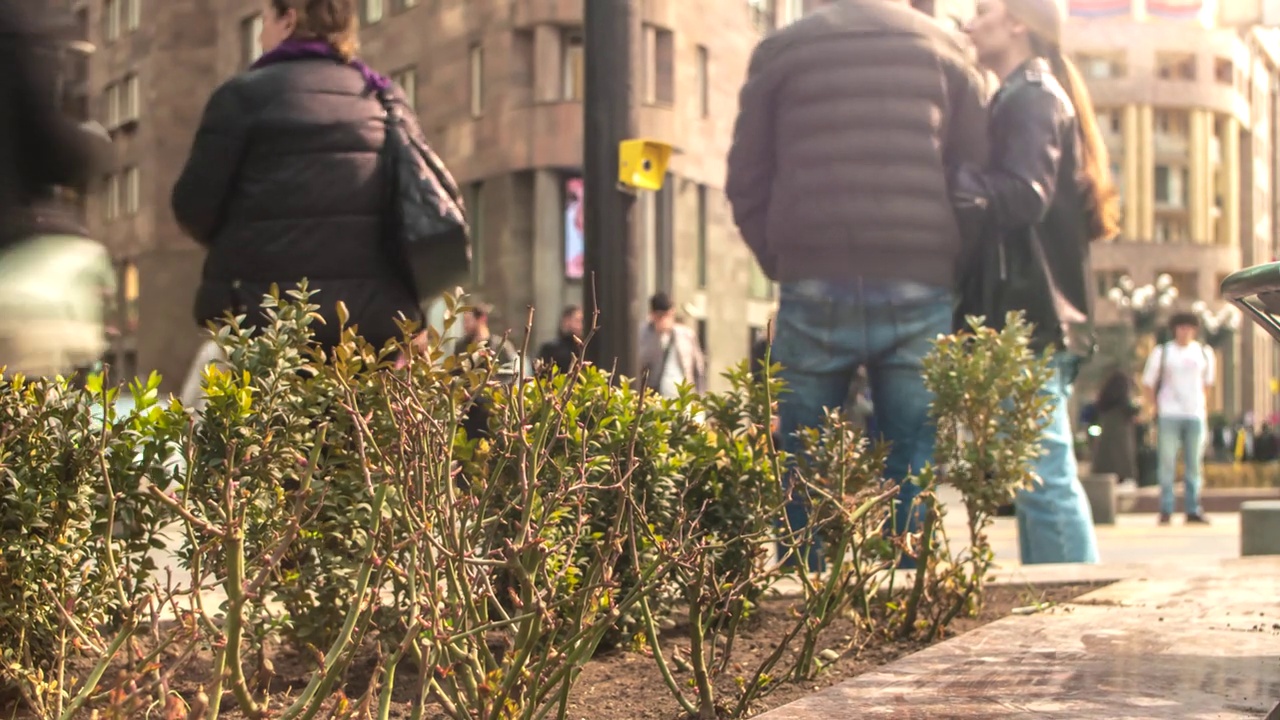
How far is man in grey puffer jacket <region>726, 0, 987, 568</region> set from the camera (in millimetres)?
6637

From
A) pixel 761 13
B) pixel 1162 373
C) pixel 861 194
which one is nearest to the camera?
pixel 861 194

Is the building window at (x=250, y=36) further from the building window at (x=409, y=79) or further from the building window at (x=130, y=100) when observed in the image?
the building window at (x=409, y=79)

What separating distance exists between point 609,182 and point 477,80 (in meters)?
27.5

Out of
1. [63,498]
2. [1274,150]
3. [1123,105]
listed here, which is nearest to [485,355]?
[63,498]

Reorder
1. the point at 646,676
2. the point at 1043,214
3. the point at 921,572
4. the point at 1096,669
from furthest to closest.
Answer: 1. the point at 1043,214
2. the point at 921,572
3. the point at 646,676
4. the point at 1096,669

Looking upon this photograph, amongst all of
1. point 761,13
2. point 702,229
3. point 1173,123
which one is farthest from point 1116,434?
point 1173,123

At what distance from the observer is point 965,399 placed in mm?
5004

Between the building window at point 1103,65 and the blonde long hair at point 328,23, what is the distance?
82.4m

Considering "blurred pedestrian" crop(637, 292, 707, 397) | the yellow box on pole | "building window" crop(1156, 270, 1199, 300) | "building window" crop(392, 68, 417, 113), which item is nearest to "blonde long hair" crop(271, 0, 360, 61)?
the yellow box on pole

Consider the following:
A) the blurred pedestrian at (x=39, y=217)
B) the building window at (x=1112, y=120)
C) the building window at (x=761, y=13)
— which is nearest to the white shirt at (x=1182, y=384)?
the blurred pedestrian at (x=39, y=217)

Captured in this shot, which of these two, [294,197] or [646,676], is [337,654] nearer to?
[646,676]

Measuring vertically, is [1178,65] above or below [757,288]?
above

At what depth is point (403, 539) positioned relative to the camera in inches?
109

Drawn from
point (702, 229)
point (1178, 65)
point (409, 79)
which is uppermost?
point (1178, 65)
